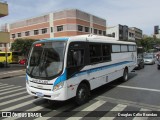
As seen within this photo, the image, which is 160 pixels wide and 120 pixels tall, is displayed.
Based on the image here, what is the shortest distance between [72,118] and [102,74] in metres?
4.01

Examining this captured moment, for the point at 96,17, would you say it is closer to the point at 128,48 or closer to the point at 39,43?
the point at 128,48

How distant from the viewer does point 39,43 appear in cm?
797

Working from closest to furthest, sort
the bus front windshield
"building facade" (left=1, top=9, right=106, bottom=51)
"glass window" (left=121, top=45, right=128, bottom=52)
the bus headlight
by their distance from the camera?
the bus headlight
the bus front windshield
"glass window" (left=121, top=45, right=128, bottom=52)
"building facade" (left=1, top=9, right=106, bottom=51)

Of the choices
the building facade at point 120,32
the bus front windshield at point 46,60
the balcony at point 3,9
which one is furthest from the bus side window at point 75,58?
the building facade at point 120,32

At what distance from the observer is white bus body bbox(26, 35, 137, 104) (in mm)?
7012

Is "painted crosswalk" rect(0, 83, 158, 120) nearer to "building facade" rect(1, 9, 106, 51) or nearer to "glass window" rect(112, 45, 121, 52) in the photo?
"glass window" rect(112, 45, 121, 52)

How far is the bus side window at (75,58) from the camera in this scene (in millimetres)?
7377

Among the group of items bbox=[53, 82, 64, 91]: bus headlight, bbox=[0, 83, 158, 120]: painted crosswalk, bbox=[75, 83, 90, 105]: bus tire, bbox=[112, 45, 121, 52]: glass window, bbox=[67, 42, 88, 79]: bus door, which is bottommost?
bbox=[0, 83, 158, 120]: painted crosswalk

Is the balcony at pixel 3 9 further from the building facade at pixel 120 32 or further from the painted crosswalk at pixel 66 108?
the building facade at pixel 120 32

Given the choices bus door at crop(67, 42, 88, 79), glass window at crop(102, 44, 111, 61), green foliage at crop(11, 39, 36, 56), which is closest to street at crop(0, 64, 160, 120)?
bus door at crop(67, 42, 88, 79)

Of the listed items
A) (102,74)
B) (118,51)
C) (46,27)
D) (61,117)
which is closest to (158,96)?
(102,74)

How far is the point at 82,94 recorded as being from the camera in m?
8.04

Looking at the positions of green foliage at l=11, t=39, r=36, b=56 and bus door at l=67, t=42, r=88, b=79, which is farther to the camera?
green foliage at l=11, t=39, r=36, b=56

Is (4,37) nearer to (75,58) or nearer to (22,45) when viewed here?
(22,45)
